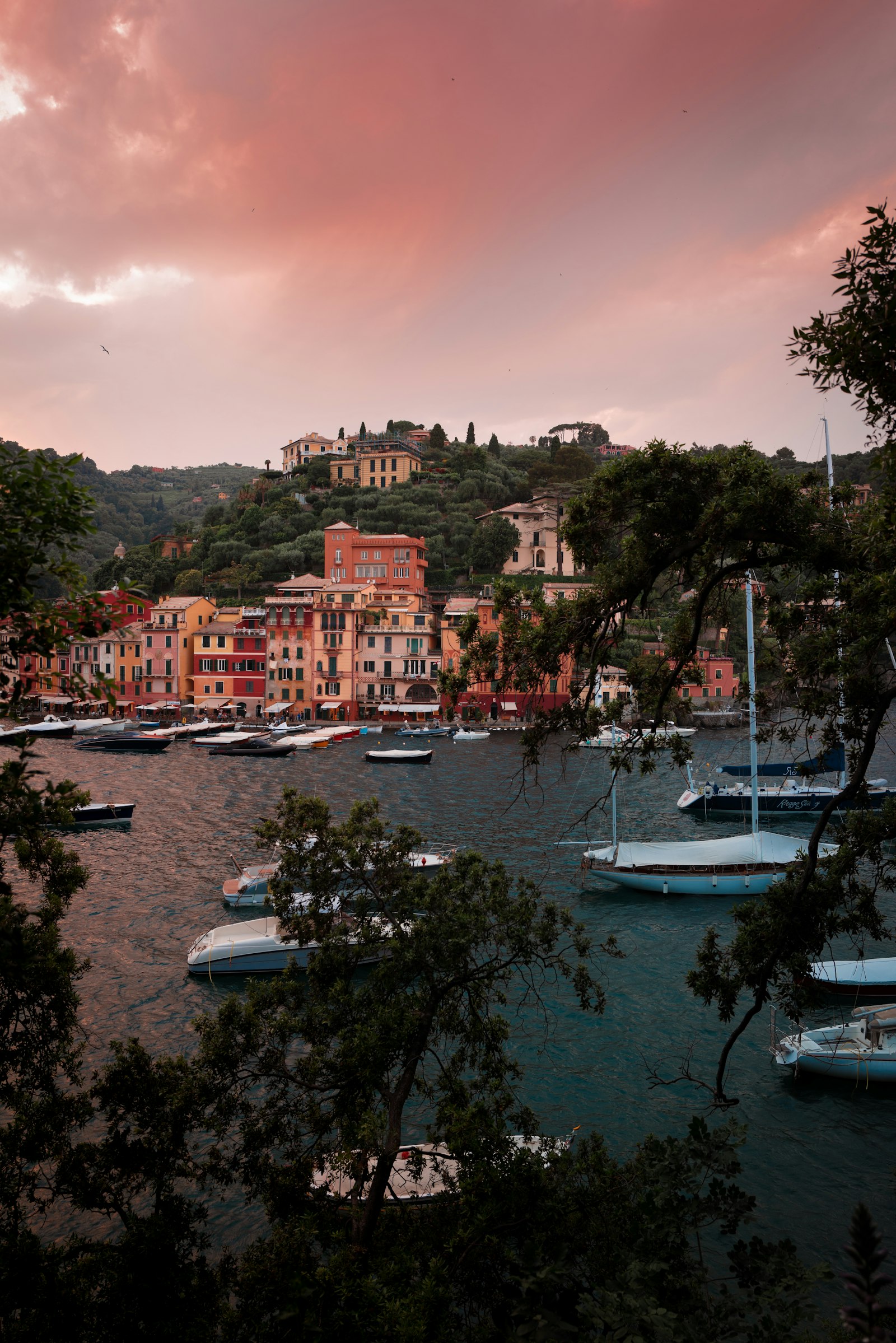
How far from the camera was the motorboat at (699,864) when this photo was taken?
1013 inches

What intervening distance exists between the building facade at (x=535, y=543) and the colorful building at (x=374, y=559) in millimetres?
13139

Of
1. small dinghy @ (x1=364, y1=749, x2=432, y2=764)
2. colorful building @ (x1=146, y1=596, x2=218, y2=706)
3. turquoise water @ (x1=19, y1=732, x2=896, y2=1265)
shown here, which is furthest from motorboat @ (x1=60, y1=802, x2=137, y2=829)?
colorful building @ (x1=146, y1=596, x2=218, y2=706)

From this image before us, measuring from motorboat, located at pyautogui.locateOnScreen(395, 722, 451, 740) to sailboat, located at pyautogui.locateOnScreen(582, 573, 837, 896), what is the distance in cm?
3744

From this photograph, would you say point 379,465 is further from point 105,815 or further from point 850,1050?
point 850,1050

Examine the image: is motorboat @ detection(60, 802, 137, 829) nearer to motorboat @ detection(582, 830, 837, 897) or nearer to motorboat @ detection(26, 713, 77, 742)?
motorboat @ detection(582, 830, 837, 897)

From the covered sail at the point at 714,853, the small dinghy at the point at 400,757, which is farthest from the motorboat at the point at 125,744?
the covered sail at the point at 714,853

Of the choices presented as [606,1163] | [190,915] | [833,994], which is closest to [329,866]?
[606,1163]

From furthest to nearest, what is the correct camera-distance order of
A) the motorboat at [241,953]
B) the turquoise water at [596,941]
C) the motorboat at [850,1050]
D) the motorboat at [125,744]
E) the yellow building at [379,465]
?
1. the yellow building at [379,465]
2. the motorboat at [125,744]
3. the motorboat at [241,953]
4. the motorboat at [850,1050]
5. the turquoise water at [596,941]

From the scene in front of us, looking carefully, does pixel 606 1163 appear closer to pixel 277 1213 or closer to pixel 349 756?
pixel 277 1213

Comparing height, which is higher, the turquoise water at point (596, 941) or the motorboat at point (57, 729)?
the motorboat at point (57, 729)

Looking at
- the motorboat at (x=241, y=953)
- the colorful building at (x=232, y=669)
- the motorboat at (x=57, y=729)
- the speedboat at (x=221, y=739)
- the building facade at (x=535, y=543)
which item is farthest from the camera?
the building facade at (x=535, y=543)

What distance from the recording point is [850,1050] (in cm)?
1482

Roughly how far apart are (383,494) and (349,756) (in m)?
53.6

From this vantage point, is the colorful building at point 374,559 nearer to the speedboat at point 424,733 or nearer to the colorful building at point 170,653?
the colorful building at point 170,653
